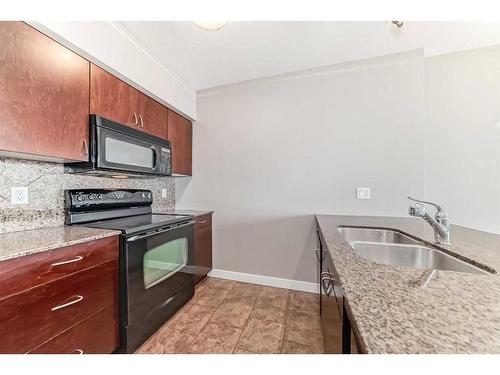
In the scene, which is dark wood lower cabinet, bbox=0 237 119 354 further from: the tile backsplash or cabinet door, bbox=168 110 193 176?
cabinet door, bbox=168 110 193 176

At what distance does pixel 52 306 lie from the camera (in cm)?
101

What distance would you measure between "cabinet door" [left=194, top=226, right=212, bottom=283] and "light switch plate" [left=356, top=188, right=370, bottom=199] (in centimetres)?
171

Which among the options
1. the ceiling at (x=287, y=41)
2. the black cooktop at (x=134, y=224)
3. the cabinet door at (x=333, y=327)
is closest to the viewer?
the cabinet door at (x=333, y=327)

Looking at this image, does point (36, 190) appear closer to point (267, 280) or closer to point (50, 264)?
point (50, 264)

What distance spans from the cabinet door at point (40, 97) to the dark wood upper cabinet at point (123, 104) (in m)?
0.08

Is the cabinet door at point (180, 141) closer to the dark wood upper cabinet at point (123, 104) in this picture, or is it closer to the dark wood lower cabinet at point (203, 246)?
the dark wood upper cabinet at point (123, 104)

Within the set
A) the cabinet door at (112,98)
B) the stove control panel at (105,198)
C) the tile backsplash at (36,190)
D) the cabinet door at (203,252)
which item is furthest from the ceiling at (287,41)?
the cabinet door at (203,252)

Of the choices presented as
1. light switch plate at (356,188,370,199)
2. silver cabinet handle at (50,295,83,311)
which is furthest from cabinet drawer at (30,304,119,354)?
light switch plate at (356,188,370,199)

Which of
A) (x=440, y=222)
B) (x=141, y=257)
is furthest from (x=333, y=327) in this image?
(x=141, y=257)

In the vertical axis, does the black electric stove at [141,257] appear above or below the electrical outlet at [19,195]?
below

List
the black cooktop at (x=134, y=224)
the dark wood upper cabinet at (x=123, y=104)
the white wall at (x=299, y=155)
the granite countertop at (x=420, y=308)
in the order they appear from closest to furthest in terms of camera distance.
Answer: the granite countertop at (x=420, y=308)
the black cooktop at (x=134, y=224)
the dark wood upper cabinet at (x=123, y=104)
the white wall at (x=299, y=155)

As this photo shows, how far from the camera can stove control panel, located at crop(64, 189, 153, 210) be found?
5.20 feet

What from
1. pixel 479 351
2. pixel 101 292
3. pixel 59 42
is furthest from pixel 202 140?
pixel 479 351

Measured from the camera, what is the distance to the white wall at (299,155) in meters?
2.15
